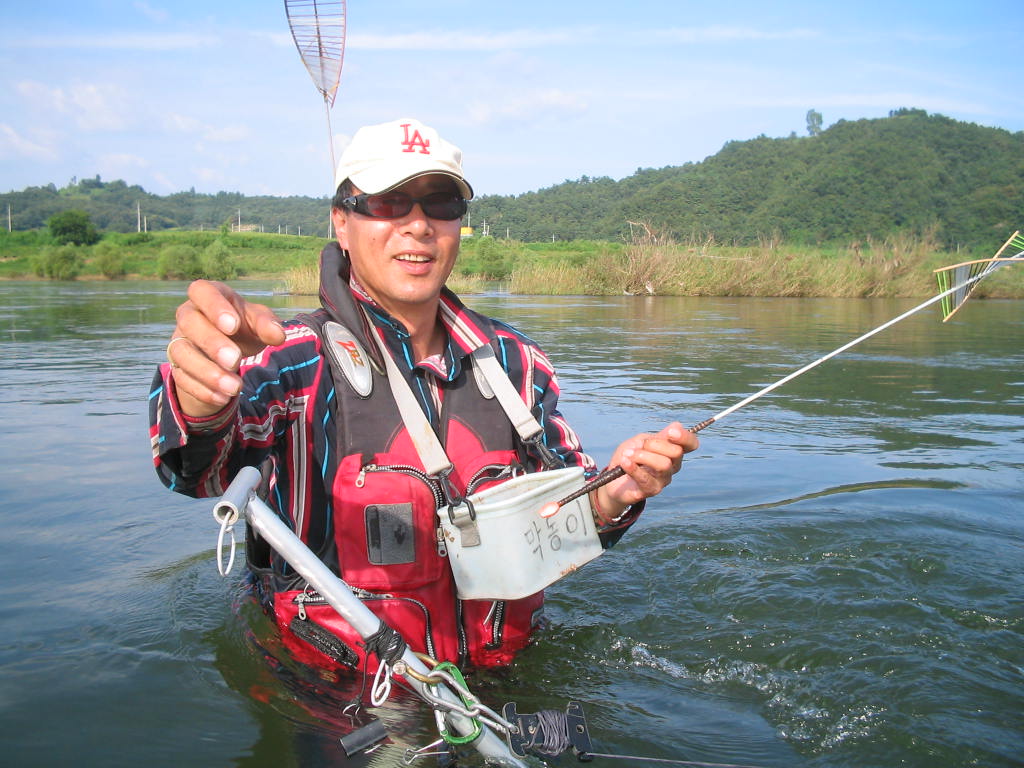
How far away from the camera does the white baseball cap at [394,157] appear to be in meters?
2.75

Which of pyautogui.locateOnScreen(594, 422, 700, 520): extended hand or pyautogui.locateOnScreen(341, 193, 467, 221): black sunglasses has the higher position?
pyautogui.locateOnScreen(341, 193, 467, 221): black sunglasses

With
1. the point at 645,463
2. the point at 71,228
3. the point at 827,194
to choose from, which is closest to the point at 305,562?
the point at 645,463

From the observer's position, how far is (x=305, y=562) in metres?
1.98

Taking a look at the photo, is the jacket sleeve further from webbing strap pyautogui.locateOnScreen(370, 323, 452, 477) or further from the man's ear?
the man's ear

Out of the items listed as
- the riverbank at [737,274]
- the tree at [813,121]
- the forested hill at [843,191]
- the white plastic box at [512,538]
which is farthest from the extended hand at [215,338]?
the tree at [813,121]

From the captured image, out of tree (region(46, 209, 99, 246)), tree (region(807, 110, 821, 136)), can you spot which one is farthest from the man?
tree (region(807, 110, 821, 136))

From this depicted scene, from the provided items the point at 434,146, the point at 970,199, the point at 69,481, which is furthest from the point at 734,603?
the point at 970,199

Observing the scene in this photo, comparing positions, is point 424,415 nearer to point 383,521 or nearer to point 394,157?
point 383,521

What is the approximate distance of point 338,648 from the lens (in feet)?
9.05

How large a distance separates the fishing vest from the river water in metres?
0.26

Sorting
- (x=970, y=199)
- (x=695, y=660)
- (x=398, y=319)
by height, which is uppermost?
(x=970, y=199)

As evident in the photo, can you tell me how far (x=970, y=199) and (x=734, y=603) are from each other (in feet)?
288

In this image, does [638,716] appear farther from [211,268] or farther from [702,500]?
[211,268]

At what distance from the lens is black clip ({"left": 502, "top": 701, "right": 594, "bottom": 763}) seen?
2326 mm
